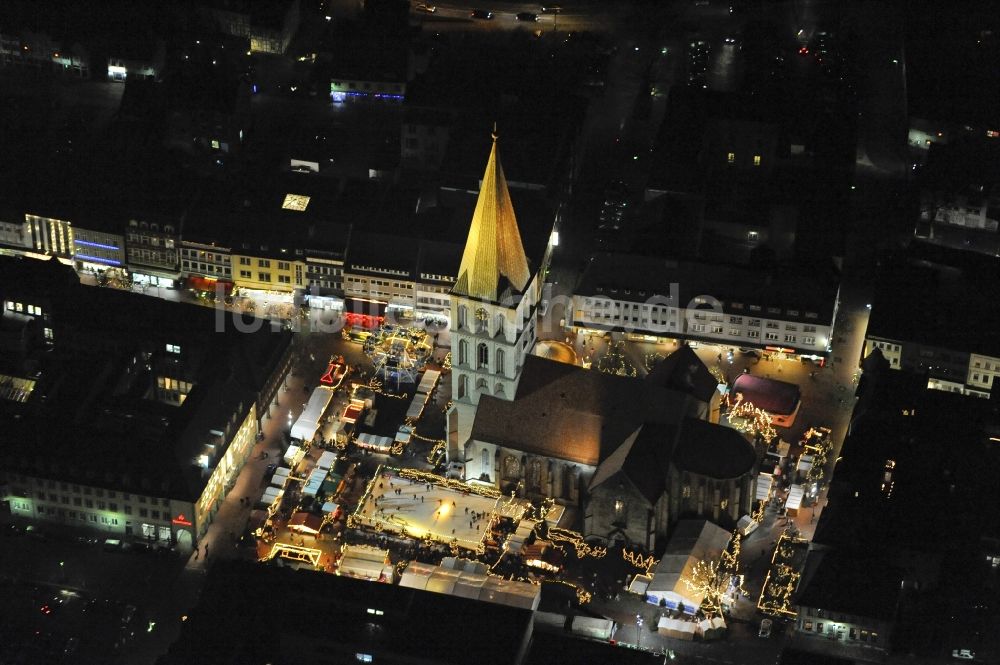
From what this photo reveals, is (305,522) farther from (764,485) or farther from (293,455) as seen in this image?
(764,485)

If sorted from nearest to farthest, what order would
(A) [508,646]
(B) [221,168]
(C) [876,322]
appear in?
(A) [508,646] < (C) [876,322] < (B) [221,168]

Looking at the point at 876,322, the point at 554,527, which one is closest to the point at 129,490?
the point at 554,527

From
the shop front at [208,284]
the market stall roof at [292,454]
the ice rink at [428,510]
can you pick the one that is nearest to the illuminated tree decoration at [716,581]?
the ice rink at [428,510]

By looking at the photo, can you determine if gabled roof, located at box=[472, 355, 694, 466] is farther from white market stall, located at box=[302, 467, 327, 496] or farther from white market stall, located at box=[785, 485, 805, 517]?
white market stall, located at box=[302, 467, 327, 496]

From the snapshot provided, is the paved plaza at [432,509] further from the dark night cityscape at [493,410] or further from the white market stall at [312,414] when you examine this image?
the white market stall at [312,414]

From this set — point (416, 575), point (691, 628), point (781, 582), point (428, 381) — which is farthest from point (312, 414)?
point (781, 582)

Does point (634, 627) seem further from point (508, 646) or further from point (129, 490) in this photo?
point (129, 490)
